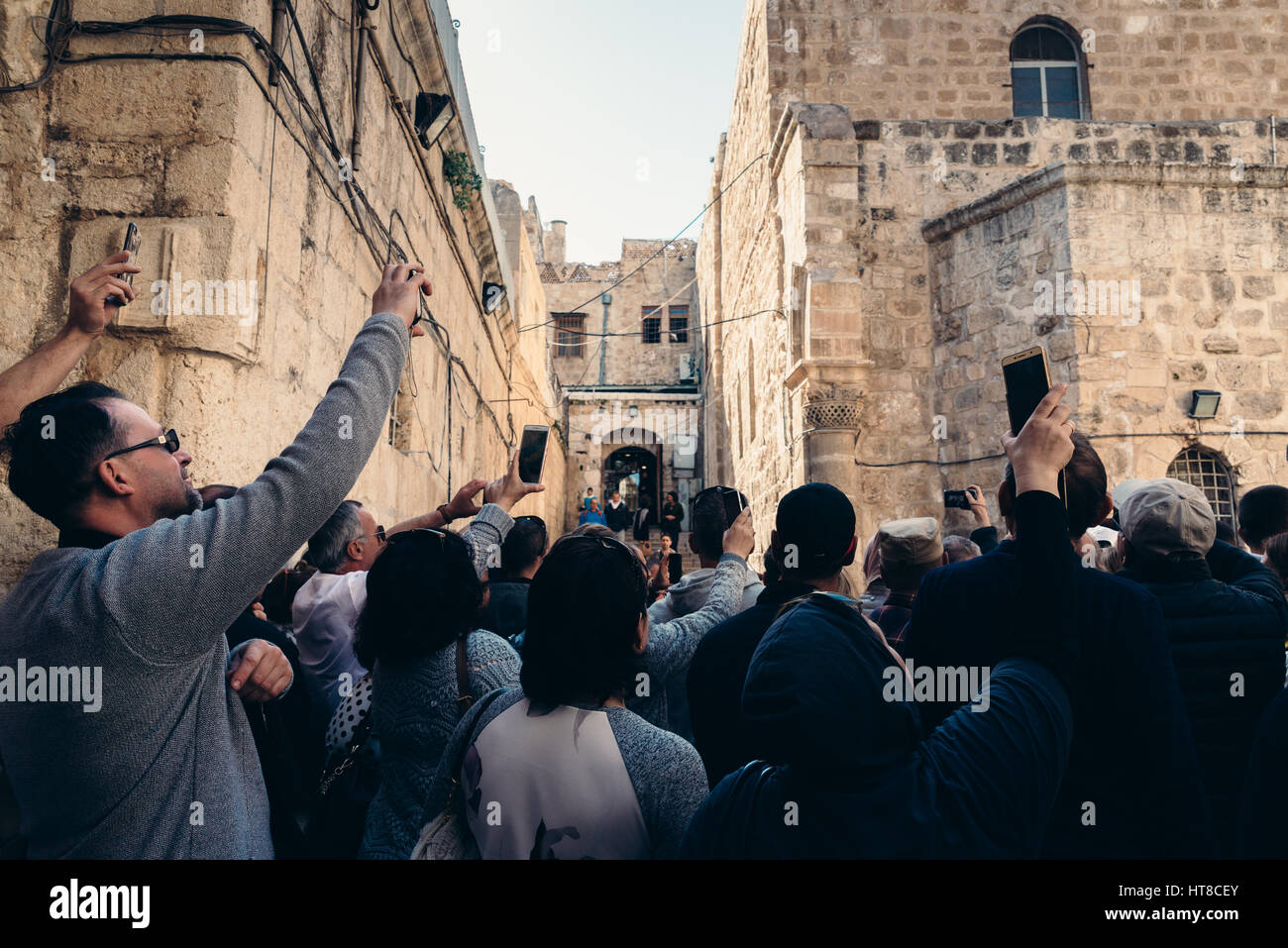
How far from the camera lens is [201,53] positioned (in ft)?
10.7

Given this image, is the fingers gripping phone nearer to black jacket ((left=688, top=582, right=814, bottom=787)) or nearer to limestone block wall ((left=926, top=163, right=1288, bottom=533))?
black jacket ((left=688, top=582, right=814, bottom=787))

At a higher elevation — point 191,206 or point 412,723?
point 191,206

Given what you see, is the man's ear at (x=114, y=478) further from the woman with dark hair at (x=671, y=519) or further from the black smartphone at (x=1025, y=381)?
the woman with dark hair at (x=671, y=519)

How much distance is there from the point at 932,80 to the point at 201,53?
1020 centimetres

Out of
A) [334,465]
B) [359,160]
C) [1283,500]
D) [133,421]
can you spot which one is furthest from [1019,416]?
[359,160]

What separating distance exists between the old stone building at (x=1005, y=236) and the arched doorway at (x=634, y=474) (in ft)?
41.5

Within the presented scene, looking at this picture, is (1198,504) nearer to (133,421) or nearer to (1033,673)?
(1033,673)

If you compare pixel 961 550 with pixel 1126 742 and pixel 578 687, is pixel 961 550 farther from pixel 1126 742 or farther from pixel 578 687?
pixel 578 687

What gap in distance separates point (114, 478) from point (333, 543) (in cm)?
147

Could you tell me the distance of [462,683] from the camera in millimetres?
1975

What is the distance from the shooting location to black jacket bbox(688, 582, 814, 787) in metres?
2.27

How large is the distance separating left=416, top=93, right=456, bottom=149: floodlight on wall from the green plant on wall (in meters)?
1.07

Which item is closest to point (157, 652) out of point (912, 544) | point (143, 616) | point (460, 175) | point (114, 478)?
point (143, 616)

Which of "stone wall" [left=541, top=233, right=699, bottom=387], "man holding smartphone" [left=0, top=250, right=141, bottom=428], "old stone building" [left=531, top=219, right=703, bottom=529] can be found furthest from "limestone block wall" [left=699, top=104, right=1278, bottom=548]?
"stone wall" [left=541, top=233, right=699, bottom=387]
